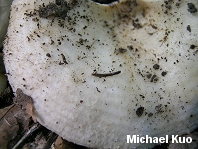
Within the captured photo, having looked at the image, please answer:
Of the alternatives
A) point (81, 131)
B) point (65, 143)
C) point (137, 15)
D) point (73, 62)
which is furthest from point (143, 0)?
point (65, 143)

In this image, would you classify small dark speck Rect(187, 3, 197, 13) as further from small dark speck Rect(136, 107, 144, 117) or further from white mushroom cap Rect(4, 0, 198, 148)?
small dark speck Rect(136, 107, 144, 117)

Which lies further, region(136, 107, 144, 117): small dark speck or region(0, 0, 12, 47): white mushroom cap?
region(0, 0, 12, 47): white mushroom cap

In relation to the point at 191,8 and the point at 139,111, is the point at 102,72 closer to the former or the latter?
the point at 139,111

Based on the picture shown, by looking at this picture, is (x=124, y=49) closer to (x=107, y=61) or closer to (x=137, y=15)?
(x=107, y=61)


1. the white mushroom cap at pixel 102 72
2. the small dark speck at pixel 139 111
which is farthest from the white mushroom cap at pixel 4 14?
the small dark speck at pixel 139 111

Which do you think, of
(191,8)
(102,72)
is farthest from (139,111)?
(191,8)

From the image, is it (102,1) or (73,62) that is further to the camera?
(102,1)

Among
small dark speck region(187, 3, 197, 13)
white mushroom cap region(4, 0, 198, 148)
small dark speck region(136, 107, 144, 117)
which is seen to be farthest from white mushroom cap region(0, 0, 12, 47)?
small dark speck region(187, 3, 197, 13)

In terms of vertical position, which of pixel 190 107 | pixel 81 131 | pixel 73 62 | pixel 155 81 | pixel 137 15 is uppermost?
pixel 137 15
